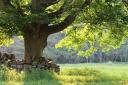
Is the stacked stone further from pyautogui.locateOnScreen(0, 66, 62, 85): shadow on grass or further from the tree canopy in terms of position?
pyautogui.locateOnScreen(0, 66, 62, 85): shadow on grass

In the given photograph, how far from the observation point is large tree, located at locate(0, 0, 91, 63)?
82.8 feet

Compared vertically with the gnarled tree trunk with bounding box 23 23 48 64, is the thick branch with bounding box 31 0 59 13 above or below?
above

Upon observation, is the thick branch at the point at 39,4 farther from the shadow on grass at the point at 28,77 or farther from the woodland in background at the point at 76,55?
the woodland in background at the point at 76,55

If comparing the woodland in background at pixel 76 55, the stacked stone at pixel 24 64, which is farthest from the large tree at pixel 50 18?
the woodland in background at pixel 76 55

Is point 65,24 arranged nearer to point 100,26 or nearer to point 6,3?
point 100,26

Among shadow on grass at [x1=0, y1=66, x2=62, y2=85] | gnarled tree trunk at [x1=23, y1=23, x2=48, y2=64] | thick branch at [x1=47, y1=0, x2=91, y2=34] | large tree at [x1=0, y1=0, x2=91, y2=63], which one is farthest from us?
gnarled tree trunk at [x1=23, y1=23, x2=48, y2=64]

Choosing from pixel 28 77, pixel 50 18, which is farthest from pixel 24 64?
pixel 28 77

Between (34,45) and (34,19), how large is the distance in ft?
15.4

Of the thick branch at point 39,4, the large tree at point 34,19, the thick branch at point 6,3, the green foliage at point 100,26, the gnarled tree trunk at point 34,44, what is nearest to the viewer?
the large tree at point 34,19

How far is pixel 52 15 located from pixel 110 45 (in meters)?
9.94

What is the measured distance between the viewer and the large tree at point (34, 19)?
25250mm

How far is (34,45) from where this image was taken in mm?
29531

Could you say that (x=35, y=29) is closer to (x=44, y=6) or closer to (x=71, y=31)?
(x=44, y=6)

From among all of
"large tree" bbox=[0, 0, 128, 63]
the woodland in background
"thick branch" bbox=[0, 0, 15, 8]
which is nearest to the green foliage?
"large tree" bbox=[0, 0, 128, 63]
